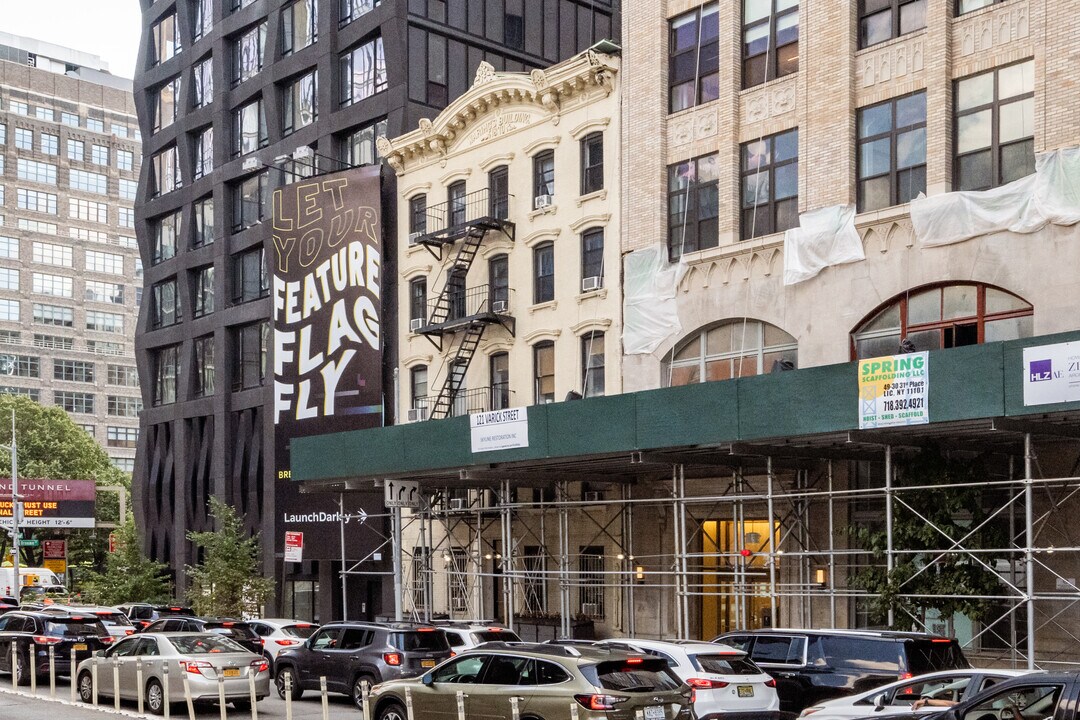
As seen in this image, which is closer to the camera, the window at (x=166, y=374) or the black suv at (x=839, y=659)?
the black suv at (x=839, y=659)

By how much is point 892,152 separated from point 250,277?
3058 centimetres

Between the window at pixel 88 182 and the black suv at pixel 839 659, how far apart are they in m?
122

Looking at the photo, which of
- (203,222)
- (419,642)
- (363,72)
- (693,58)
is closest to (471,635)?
(419,642)

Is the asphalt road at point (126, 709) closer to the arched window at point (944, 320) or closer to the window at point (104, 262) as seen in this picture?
the arched window at point (944, 320)

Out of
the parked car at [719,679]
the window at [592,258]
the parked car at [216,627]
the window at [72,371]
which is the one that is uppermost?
the window at [592,258]

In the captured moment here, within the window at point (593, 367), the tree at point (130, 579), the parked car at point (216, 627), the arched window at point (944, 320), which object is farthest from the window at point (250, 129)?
the arched window at point (944, 320)

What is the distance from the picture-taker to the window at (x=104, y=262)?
131 m

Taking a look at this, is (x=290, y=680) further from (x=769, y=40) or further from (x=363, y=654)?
(x=769, y=40)

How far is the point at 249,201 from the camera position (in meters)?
54.0

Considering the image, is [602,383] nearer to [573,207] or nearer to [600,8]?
[573,207]

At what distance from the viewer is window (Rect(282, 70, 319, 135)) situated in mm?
50325

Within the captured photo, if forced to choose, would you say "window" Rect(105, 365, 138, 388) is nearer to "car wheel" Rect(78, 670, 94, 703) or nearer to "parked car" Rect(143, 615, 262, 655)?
"parked car" Rect(143, 615, 262, 655)

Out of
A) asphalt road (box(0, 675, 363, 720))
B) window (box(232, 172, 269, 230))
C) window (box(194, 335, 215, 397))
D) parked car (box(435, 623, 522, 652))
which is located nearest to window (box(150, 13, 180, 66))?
window (box(232, 172, 269, 230))

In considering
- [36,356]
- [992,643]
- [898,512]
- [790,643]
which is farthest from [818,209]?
[36,356]
